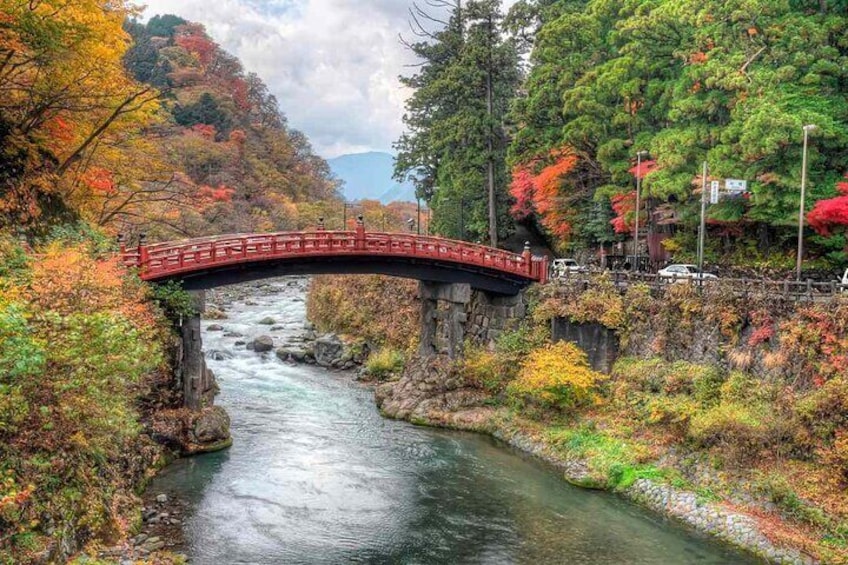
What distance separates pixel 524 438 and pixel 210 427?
1171 cm

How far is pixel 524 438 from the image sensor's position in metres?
24.2

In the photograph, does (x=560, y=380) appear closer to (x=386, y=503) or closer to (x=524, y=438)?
(x=524, y=438)

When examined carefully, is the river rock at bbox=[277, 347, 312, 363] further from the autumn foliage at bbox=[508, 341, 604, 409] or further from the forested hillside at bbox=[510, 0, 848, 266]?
the forested hillside at bbox=[510, 0, 848, 266]

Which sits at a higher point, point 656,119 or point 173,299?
point 656,119

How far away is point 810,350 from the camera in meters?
19.4

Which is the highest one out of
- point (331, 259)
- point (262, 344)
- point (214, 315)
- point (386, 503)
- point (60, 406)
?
point (331, 259)

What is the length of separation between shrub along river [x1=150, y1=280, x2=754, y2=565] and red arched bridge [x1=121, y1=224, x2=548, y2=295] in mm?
6460

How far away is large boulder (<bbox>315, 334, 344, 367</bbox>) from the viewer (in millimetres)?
37031

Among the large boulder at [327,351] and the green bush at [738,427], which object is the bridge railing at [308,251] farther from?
the green bush at [738,427]

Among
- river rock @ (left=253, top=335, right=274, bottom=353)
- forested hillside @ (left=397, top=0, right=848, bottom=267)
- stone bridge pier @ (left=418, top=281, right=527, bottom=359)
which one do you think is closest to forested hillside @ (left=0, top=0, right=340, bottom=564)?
river rock @ (left=253, top=335, right=274, bottom=353)

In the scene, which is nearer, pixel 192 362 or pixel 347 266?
pixel 192 362

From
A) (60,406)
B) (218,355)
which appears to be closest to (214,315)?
(218,355)

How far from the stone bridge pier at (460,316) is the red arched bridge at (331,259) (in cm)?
69

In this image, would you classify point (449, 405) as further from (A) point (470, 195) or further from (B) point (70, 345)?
(A) point (470, 195)
